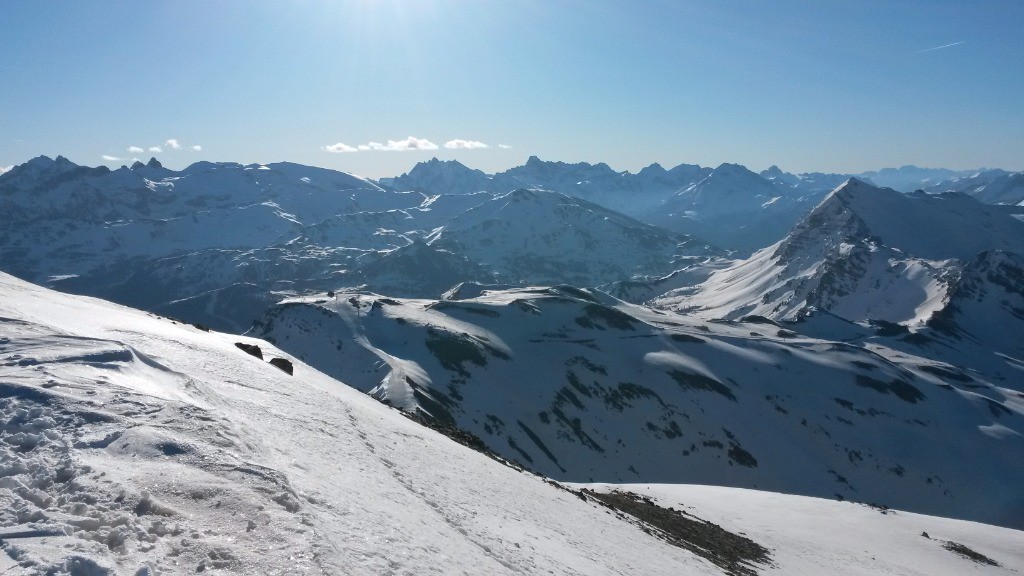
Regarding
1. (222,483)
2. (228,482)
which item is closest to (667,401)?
(228,482)

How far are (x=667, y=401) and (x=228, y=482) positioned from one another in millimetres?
97239

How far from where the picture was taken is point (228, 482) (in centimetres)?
1107

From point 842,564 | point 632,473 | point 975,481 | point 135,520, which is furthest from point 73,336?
point 975,481

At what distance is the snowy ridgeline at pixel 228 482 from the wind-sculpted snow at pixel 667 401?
152 feet

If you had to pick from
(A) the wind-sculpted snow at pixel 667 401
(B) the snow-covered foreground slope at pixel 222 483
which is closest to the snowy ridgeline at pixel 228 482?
(B) the snow-covered foreground slope at pixel 222 483

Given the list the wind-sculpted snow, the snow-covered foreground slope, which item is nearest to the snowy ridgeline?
the snow-covered foreground slope

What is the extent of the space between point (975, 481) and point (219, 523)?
400ft

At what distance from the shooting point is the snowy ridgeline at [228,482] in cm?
912

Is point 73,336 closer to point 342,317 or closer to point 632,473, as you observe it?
point 632,473

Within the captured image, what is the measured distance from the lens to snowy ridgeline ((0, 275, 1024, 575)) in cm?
912

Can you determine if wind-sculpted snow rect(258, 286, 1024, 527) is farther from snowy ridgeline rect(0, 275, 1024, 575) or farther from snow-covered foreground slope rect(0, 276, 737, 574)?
snow-covered foreground slope rect(0, 276, 737, 574)

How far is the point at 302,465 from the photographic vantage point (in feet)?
44.6

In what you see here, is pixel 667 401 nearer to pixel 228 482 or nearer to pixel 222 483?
pixel 228 482

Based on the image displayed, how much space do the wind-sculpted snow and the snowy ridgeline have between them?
46.3m
